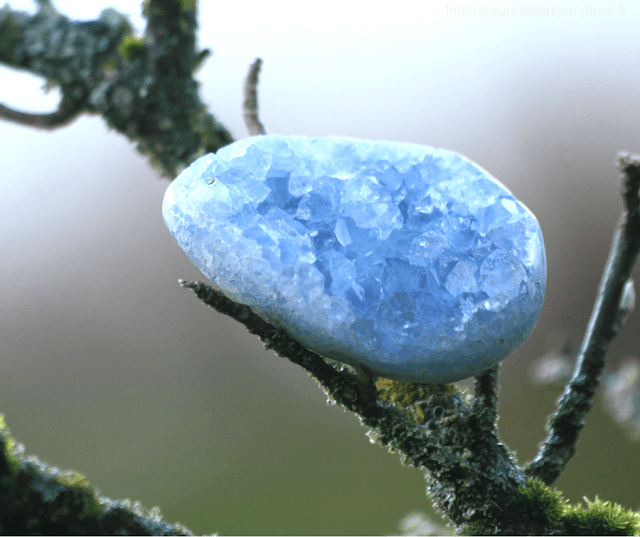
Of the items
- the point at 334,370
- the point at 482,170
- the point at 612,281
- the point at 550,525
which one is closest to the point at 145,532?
the point at 334,370

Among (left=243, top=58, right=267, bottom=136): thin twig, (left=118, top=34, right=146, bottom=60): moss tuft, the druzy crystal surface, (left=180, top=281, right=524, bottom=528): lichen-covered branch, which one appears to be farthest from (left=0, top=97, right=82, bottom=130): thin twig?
(left=180, top=281, right=524, bottom=528): lichen-covered branch

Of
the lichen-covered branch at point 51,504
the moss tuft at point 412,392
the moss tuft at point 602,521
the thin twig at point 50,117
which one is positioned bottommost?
the lichen-covered branch at point 51,504

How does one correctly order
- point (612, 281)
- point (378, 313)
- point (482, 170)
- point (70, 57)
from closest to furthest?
1. point (378, 313)
2. point (482, 170)
3. point (612, 281)
4. point (70, 57)

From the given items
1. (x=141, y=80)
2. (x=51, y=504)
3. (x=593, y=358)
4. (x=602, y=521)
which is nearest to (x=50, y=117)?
(x=141, y=80)

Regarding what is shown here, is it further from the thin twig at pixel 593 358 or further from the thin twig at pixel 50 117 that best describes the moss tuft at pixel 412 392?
the thin twig at pixel 50 117

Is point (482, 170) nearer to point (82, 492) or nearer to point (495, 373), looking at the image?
point (495, 373)

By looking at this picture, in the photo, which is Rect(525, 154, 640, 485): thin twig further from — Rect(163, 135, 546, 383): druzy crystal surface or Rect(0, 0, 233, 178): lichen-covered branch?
Rect(0, 0, 233, 178): lichen-covered branch

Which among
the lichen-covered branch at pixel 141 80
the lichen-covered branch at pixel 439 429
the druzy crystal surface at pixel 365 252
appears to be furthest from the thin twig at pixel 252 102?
the lichen-covered branch at pixel 439 429
